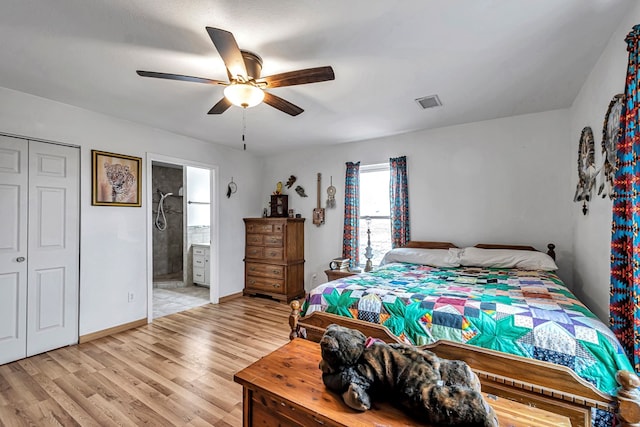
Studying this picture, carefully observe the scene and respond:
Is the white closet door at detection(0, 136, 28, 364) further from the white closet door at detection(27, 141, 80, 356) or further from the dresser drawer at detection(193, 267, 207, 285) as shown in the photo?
the dresser drawer at detection(193, 267, 207, 285)

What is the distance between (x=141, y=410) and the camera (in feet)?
6.49

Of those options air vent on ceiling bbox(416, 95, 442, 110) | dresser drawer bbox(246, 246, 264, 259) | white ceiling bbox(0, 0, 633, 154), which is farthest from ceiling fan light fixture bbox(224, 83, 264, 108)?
dresser drawer bbox(246, 246, 264, 259)

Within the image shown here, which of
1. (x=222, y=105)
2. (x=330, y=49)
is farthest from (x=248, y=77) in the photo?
(x=330, y=49)

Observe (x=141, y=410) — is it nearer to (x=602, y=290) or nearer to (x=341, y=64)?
(x=341, y=64)

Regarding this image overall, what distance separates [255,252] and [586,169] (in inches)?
168

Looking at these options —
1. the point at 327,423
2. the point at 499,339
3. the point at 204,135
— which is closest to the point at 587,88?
the point at 499,339

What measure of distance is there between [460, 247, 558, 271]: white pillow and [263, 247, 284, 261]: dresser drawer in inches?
102

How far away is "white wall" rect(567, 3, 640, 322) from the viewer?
184 cm

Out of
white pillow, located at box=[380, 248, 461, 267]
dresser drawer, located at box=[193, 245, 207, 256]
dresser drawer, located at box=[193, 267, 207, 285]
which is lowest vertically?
dresser drawer, located at box=[193, 267, 207, 285]

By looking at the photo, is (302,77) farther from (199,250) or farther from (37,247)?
(199,250)

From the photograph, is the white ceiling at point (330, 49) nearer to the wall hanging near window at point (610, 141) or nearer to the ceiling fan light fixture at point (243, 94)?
the ceiling fan light fixture at point (243, 94)

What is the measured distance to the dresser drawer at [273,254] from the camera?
4.56m

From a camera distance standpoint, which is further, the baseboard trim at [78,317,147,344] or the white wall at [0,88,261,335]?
the baseboard trim at [78,317,147,344]

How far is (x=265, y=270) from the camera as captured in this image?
15.5 ft
